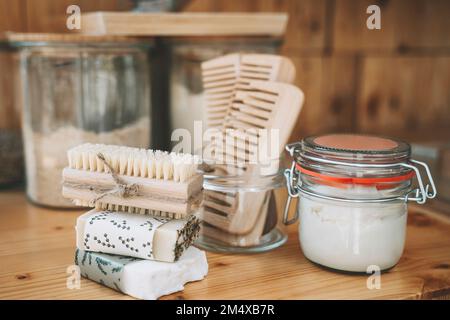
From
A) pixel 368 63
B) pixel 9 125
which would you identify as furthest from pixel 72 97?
pixel 368 63

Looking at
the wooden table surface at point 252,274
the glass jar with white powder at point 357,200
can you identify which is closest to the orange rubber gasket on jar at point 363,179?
the glass jar with white powder at point 357,200

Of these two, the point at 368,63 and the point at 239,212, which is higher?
the point at 368,63

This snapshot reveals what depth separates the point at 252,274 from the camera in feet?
1.80

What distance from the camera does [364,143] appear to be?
56 centimetres

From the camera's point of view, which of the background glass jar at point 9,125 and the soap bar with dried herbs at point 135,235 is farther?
the background glass jar at point 9,125

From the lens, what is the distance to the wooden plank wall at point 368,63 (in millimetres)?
1111

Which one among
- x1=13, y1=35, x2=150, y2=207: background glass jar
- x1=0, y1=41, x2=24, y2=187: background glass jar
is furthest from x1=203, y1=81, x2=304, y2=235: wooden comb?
x1=0, y1=41, x2=24, y2=187: background glass jar

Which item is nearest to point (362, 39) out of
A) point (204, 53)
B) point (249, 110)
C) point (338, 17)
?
point (338, 17)

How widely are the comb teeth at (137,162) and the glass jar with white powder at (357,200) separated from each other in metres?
0.13

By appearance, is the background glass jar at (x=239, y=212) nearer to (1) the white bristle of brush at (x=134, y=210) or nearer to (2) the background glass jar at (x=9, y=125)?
(1) the white bristle of brush at (x=134, y=210)

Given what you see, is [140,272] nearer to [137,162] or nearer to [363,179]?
[137,162]

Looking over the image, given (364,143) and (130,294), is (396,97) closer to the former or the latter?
(364,143)

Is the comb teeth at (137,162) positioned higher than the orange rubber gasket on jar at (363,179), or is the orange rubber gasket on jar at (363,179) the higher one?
the comb teeth at (137,162)

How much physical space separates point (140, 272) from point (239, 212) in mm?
150
